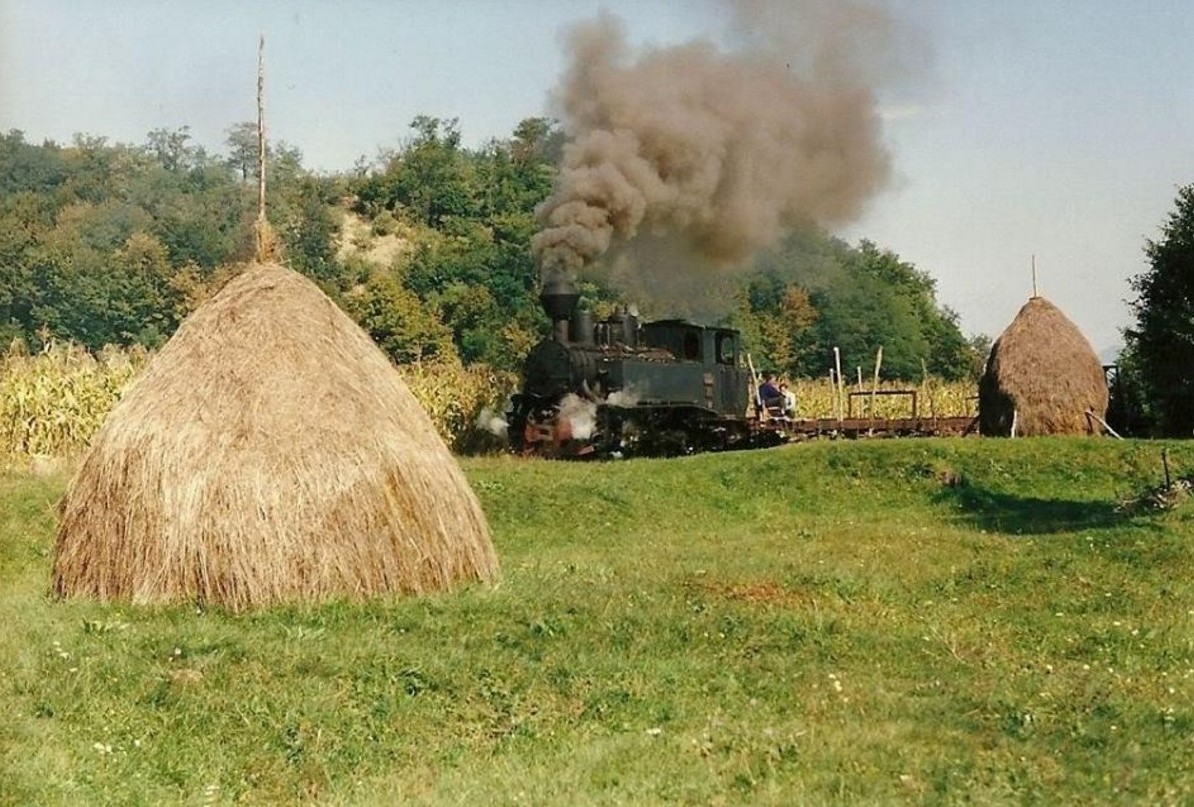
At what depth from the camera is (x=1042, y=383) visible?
1332 inches

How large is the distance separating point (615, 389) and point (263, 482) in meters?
18.5

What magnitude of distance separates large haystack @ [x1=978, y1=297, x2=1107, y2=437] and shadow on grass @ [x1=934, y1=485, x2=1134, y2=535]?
8.00 m

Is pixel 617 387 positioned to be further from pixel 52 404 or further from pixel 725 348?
pixel 52 404

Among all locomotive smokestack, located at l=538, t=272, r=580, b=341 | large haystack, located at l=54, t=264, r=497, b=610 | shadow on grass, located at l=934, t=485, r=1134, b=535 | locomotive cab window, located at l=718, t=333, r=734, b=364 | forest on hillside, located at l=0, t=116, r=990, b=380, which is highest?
forest on hillside, located at l=0, t=116, r=990, b=380

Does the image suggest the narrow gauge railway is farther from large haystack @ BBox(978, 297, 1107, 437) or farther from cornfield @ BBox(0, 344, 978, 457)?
large haystack @ BBox(978, 297, 1107, 437)

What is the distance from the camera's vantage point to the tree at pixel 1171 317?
34.2 meters

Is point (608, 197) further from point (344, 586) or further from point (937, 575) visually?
point (344, 586)

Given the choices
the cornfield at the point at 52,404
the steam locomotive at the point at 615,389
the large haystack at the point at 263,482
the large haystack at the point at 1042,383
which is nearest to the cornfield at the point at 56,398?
the cornfield at the point at 52,404

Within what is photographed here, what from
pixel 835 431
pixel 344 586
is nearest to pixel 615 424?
pixel 835 431

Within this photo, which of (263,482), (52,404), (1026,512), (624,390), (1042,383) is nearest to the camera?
(263,482)

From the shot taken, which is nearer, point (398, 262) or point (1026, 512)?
point (1026, 512)

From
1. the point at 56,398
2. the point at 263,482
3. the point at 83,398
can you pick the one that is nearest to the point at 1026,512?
the point at 263,482

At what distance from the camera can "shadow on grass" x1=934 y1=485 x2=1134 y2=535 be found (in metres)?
21.0

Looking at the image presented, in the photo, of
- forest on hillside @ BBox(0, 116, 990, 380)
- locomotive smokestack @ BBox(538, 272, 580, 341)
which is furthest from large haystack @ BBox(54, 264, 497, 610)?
forest on hillside @ BBox(0, 116, 990, 380)
